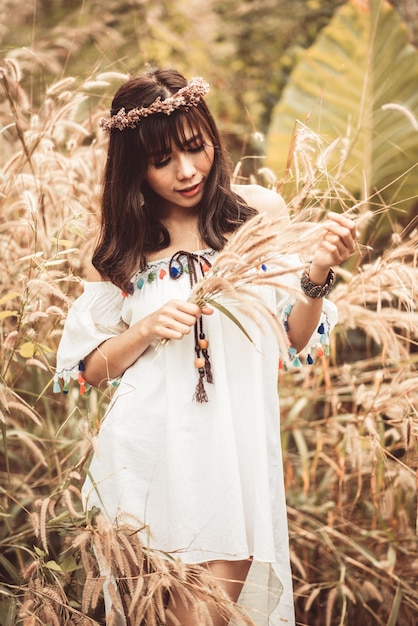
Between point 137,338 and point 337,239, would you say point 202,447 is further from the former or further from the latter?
point 337,239

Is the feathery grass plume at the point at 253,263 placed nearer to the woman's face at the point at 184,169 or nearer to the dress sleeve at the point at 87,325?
the woman's face at the point at 184,169

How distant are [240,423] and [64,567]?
→ 637mm

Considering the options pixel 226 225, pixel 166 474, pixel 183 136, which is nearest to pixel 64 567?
pixel 166 474

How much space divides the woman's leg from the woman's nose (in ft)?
3.35

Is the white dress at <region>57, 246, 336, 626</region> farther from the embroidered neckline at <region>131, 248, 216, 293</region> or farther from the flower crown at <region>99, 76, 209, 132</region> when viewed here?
the flower crown at <region>99, 76, 209, 132</region>

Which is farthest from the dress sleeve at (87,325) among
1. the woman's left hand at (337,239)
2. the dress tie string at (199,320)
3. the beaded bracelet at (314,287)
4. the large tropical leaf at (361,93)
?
the large tropical leaf at (361,93)

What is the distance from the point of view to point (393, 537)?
275 cm

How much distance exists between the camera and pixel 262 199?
2.23 meters

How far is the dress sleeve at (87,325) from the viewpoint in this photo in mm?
2199

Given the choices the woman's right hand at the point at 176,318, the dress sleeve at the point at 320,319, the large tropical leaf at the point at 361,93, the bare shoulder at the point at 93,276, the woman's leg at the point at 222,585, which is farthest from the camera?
the large tropical leaf at the point at 361,93

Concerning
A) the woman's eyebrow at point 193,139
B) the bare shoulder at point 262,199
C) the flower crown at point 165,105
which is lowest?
the bare shoulder at point 262,199

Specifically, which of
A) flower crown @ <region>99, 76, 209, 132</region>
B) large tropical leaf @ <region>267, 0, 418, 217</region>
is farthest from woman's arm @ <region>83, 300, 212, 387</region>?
large tropical leaf @ <region>267, 0, 418, 217</region>

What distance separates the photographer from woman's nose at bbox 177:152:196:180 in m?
2.02

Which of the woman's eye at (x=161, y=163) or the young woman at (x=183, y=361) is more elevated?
the woman's eye at (x=161, y=163)
